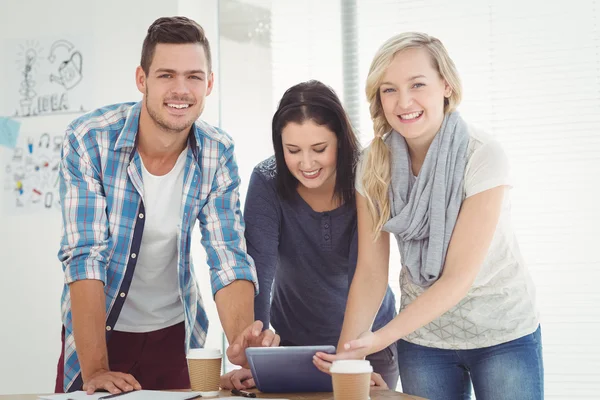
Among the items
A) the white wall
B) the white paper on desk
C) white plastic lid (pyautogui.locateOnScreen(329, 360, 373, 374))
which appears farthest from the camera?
the white wall

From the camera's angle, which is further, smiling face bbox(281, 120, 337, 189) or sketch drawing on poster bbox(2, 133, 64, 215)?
sketch drawing on poster bbox(2, 133, 64, 215)

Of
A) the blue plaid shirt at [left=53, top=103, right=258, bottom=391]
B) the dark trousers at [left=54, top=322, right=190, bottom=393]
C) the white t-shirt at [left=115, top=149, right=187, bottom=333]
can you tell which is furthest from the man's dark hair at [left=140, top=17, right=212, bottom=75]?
the dark trousers at [left=54, top=322, right=190, bottom=393]

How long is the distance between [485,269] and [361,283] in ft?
1.07

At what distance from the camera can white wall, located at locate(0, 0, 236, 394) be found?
3.31 m

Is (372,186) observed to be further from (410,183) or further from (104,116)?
(104,116)

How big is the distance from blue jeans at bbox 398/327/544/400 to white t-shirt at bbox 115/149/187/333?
0.72 m

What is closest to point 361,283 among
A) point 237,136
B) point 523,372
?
point 523,372

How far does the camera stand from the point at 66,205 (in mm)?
1952

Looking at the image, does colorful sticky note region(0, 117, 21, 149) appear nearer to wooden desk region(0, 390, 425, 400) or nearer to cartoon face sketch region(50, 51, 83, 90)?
cartoon face sketch region(50, 51, 83, 90)

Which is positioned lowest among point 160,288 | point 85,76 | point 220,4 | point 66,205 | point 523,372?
point 523,372

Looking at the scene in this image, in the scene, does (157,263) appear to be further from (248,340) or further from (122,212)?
(248,340)

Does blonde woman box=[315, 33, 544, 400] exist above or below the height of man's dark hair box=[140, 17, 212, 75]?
below

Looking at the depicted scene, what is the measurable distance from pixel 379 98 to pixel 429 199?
32 centimetres

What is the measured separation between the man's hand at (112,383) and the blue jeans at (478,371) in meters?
0.74
